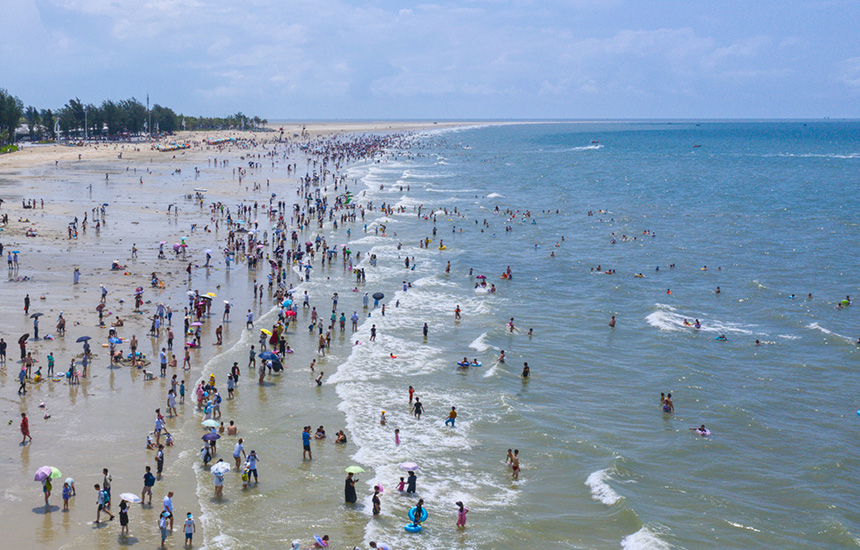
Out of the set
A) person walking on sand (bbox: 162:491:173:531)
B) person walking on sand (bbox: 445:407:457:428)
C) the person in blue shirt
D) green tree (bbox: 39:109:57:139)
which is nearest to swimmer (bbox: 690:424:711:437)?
person walking on sand (bbox: 445:407:457:428)

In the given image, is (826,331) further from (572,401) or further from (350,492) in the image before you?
(350,492)

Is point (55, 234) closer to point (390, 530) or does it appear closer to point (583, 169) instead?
point (390, 530)

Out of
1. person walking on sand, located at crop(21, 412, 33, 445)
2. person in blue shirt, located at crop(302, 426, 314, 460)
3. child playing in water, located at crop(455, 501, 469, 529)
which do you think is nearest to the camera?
child playing in water, located at crop(455, 501, 469, 529)

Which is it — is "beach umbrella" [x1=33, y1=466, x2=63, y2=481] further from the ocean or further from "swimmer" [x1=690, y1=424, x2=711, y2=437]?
"swimmer" [x1=690, y1=424, x2=711, y2=437]

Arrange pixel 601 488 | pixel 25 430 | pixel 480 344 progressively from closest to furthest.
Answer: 1. pixel 25 430
2. pixel 601 488
3. pixel 480 344

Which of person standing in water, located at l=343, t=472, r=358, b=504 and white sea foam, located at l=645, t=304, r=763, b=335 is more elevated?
white sea foam, located at l=645, t=304, r=763, b=335

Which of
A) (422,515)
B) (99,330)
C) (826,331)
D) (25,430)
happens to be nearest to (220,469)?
(422,515)
